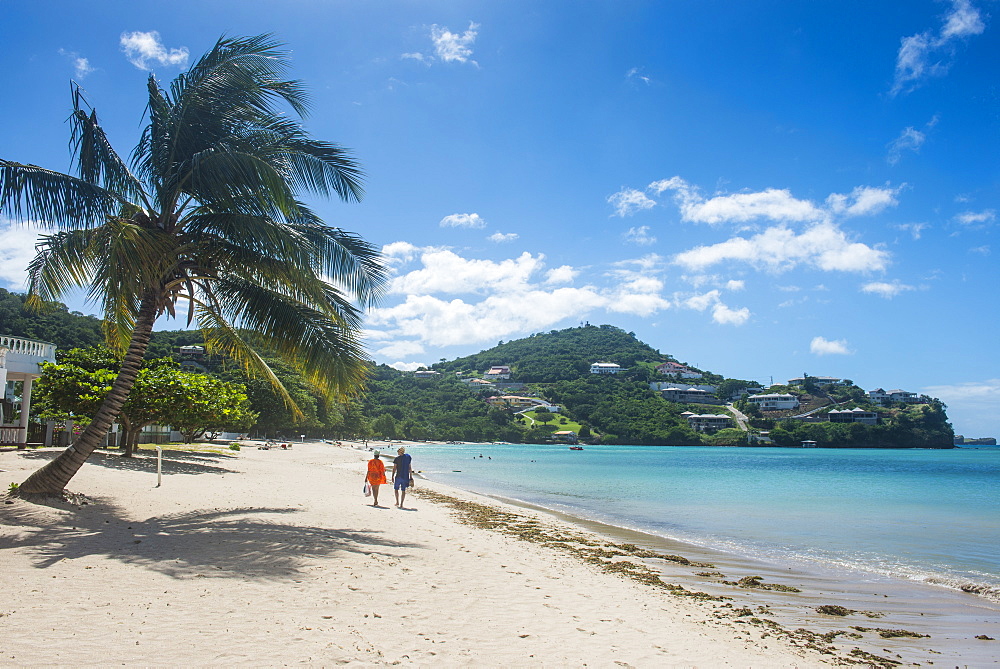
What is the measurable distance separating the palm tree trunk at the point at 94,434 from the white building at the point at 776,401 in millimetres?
138681

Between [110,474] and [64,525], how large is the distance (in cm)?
683

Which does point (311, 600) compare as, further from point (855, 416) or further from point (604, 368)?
point (604, 368)

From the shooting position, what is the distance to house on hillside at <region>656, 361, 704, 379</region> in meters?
161

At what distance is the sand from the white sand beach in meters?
0.02

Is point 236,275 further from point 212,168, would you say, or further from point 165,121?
point 165,121

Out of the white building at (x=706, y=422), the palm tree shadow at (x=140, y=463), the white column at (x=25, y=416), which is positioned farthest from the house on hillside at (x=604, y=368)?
the white column at (x=25, y=416)

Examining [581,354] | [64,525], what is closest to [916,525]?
[64,525]

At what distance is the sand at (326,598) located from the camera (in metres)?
4.36

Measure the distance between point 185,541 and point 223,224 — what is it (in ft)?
14.6

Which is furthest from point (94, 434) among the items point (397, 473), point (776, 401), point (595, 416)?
point (776, 401)

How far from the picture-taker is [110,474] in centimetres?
1384

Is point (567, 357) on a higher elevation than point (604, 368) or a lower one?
higher

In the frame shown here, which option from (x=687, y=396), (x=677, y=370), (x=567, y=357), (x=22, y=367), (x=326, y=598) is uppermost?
(x=567, y=357)

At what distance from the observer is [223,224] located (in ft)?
29.9
